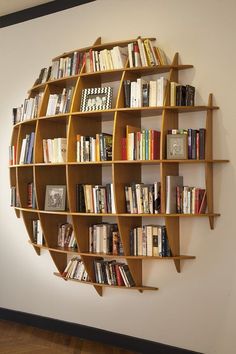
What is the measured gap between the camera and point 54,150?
3402 mm

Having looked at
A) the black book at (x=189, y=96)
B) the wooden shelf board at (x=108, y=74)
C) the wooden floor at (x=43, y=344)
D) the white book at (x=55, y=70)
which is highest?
the white book at (x=55, y=70)

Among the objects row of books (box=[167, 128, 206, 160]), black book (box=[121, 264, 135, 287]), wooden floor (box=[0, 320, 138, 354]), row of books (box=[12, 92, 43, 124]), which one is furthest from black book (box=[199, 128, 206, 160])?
wooden floor (box=[0, 320, 138, 354])

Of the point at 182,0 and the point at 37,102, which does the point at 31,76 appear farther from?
the point at 182,0

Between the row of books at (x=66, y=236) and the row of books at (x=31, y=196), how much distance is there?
0.31 meters

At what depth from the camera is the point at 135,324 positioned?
3.33 metres

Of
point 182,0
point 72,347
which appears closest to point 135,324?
point 72,347

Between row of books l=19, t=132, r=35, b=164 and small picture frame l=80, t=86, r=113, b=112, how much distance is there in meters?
0.58

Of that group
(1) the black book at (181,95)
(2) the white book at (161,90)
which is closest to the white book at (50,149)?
(2) the white book at (161,90)

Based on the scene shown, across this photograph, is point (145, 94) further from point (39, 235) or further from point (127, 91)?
point (39, 235)

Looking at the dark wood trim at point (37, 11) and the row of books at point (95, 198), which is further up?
the dark wood trim at point (37, 11)

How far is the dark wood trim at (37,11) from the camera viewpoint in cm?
369

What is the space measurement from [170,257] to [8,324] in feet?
6.17

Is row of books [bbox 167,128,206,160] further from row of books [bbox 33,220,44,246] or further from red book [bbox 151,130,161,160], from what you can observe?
row of books [bbox 33,220,44,246]

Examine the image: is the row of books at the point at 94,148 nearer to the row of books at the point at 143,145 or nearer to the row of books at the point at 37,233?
the row of books at the point at 143,145
